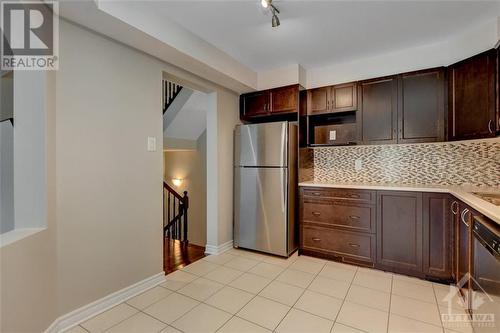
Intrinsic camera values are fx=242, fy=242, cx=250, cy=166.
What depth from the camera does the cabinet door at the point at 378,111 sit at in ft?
9.23

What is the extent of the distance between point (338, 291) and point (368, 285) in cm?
35

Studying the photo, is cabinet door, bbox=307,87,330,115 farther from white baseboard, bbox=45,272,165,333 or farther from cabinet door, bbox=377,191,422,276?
white baseboard, bbox=45,272,165,333

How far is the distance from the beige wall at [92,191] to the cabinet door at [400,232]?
2347 millimetres

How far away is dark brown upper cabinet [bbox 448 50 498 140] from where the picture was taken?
210 centimetres

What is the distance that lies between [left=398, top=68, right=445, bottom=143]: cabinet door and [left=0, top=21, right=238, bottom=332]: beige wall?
2641 mm

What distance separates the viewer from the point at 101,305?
6.30 ft

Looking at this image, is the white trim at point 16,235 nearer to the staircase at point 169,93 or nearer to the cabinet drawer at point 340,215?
the cabinet drawer at point 340,215

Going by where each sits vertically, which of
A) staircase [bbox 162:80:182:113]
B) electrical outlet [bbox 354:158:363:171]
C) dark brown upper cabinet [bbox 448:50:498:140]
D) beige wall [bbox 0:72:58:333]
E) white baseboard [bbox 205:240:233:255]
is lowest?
white baseboard [bbox 205:240:233:255]

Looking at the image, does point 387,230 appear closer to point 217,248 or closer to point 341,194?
point 341,194

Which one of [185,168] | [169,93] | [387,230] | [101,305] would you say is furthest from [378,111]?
[185,168]

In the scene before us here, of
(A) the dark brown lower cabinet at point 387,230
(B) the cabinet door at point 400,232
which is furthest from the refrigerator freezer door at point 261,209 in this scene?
(B) the cabinet door at point 400,232

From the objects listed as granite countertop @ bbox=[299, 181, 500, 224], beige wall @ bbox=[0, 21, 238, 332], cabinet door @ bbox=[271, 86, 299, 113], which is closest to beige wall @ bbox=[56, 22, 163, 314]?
beige wall @ bbox=[0, 21, 238, 332]

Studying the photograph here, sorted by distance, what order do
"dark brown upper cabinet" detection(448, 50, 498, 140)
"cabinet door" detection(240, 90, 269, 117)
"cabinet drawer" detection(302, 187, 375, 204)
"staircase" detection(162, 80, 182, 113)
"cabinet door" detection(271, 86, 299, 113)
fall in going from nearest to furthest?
1. "dark brown upper cabinet" detection(448, 50, 498, 140)
2. "cabinet drawer" detection(302, 187, 375, 204)
3. "cabinet door" detection(271, 86, 299, 113)
4. "cabinet door" detection(240, 90, 269, 117)
5. "staircase" detection(162, 80, 182, 113)

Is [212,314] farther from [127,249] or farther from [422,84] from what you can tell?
[422,84]
